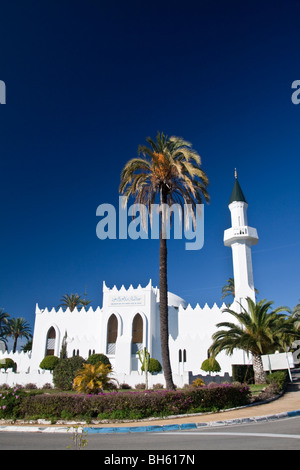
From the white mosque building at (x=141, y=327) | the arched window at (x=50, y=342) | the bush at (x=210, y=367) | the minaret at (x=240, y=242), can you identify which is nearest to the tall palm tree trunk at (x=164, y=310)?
the bush at (x=210, y=367)

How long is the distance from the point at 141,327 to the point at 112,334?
125 inches

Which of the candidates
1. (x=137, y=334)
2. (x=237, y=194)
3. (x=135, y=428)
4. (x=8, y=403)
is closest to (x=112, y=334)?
(x=137, y=334)

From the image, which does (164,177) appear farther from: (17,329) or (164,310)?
(17,329)

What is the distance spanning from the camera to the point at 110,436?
1011cm

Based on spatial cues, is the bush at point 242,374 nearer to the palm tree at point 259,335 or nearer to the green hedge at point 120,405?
the palm tree at point 259,335

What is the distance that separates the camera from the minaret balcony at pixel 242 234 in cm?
3569

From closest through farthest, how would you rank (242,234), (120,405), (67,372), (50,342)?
(120,405)
(67,372)
(242,234)
(50,342)

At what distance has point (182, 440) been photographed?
28.5 ft

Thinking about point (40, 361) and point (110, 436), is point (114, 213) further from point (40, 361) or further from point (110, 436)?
point (40, 361)

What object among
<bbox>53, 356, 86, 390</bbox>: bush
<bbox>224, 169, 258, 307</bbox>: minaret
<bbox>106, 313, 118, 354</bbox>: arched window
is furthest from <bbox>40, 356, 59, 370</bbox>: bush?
<bbox>224, 169, 258, 307</bbox>: minaret

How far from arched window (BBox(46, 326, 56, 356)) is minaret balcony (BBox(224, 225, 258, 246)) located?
71.4 ft
